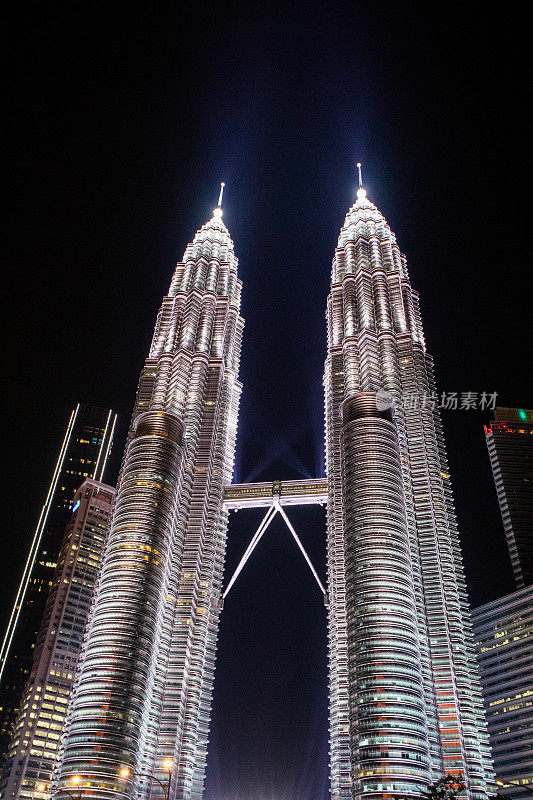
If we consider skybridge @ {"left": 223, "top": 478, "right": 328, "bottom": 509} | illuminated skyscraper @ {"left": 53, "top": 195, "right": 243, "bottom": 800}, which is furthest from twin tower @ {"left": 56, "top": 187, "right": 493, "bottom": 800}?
skybridge @ {"left": 223, "top": 478, "right": 328, "bottom": 509}

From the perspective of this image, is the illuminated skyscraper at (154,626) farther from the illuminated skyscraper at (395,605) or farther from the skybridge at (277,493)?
the illuminated skyscraper at (395,605)

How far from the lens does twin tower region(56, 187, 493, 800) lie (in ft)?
428

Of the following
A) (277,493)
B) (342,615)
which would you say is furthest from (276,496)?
(342,615)

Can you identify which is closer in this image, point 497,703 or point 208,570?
point 208,570

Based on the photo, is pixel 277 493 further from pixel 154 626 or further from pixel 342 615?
pixel 154 626

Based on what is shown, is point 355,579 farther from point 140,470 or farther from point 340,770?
point 140,470

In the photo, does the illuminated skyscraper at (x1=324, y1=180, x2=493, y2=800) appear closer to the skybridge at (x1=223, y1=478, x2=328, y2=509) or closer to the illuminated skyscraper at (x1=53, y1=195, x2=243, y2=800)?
the skybridge at (x1=223, y1=478, x2=328, y2=509)

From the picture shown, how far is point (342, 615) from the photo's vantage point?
16075 cm

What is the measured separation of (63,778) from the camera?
128 meters

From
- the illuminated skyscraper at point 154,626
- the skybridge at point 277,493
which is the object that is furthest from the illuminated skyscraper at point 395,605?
the illuminated skyscraper at point 154,626

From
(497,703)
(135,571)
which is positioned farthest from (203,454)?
Answer: (497,703)

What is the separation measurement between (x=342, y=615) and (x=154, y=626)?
4176cm

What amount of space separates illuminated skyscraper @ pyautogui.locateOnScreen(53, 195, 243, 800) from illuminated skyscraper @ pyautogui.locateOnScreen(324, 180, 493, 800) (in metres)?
30.3

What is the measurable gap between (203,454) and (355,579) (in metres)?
62.3
